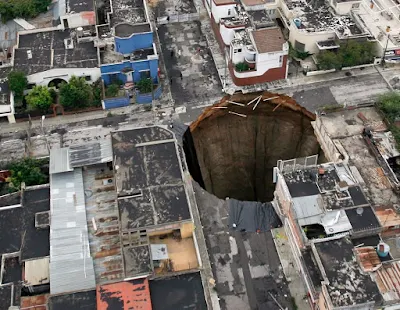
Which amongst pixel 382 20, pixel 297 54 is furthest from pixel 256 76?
pixel 382 20

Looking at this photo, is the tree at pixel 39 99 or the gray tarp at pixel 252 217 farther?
the tree at pixel 39 99

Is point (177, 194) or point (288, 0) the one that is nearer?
point (177, 194)

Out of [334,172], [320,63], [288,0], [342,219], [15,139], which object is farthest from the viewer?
[288,0]

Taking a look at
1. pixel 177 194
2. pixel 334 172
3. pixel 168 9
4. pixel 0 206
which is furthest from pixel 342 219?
pixel 168 9

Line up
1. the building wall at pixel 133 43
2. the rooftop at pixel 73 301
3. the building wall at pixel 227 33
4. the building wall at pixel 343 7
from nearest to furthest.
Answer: the rooftop at pixel 73 301, the building wall at pixel 133 43, the building wall at pixel 227 33, the building wall at pixel 343 7

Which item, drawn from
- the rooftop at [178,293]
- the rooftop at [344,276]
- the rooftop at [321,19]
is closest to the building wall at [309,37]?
the rooftop at [321,19]

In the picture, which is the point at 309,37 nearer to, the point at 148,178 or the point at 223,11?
the point at 223,11

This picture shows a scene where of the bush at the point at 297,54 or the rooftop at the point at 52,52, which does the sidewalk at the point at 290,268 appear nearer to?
the bush at the point at 297,54

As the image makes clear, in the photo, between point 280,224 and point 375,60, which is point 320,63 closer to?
point 375,60

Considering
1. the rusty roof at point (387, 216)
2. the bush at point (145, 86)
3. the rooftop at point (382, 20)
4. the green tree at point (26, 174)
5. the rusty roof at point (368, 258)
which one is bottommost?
the green tree at point (26, 174)
